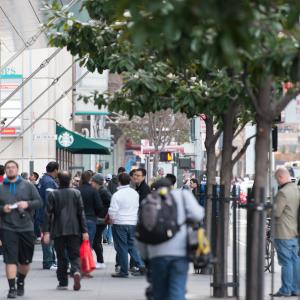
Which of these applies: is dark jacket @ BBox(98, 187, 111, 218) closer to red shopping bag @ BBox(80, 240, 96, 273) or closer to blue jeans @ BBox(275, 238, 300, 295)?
red shopping bag @ BBox(80, 240, 96, 273)

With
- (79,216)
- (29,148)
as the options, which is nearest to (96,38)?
(79,216)

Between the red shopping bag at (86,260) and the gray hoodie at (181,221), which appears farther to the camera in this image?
the red shopping bag at (86,260)

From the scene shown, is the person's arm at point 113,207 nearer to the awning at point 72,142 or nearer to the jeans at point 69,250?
the jeans at point 69,250

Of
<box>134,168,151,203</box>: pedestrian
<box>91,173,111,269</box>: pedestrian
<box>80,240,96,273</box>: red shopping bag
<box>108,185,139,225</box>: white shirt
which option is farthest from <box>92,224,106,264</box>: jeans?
<box>80,240,96,273</box>: red shopping bag

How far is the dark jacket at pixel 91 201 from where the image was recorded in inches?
703

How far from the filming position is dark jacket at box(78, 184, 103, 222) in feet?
58.5

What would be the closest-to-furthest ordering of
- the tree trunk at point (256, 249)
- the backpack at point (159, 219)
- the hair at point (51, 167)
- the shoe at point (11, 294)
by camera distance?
the backpack at point (159, 219), the tree trunk at point (256, 249), the shoe at point (11, 294), the hair at point (51, 167)

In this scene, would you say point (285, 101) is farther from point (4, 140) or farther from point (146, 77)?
point (4, 140)

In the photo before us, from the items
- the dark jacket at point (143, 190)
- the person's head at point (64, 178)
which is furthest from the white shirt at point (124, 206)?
the person's head at point (64, 178)

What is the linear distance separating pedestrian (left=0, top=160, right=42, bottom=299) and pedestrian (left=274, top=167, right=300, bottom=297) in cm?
326

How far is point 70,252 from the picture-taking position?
1516 centimetres

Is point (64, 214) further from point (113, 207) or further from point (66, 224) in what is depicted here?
point (113, 207)

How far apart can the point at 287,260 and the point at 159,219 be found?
5.29 metres

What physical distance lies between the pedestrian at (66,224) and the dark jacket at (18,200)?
104 centimetres
